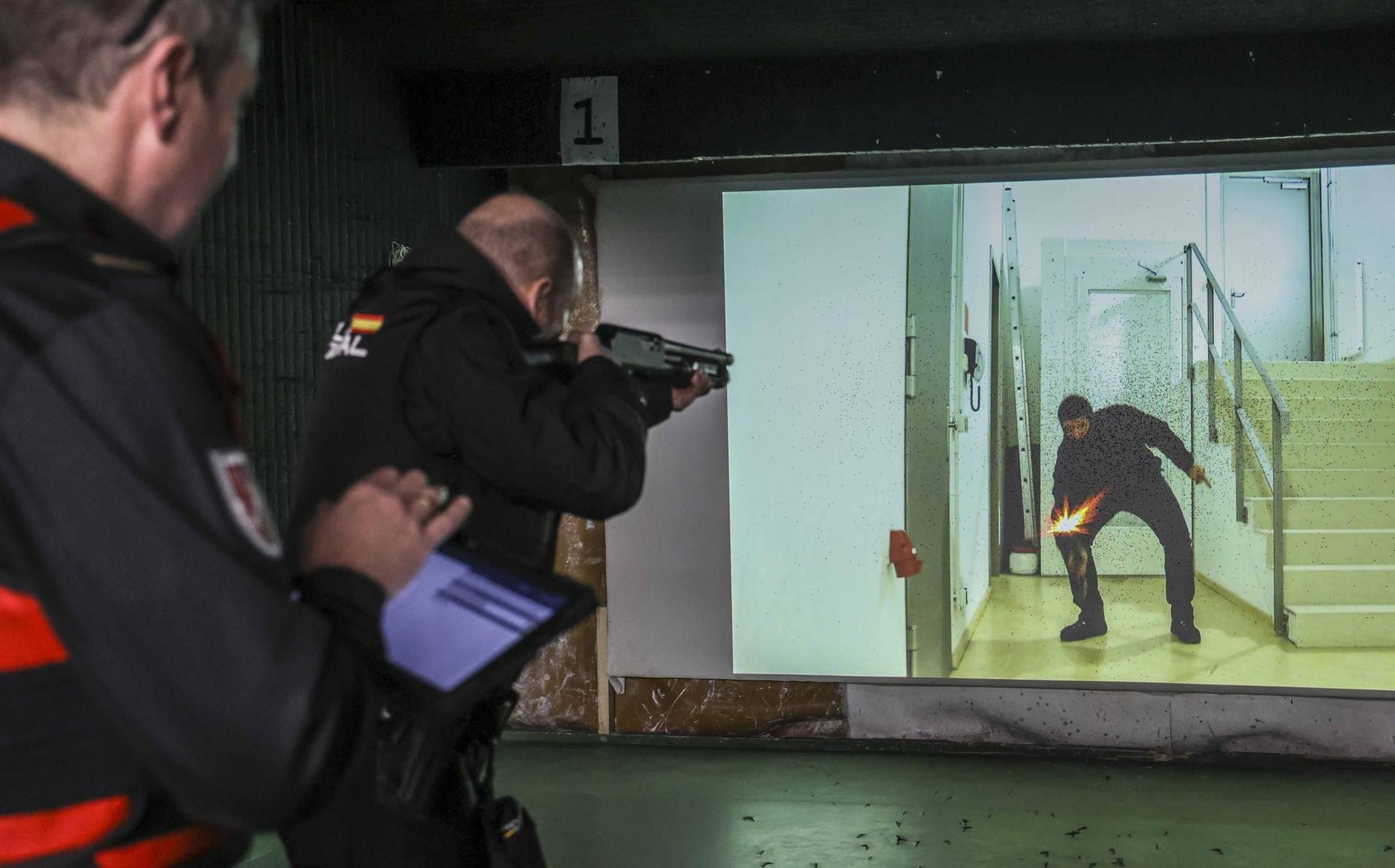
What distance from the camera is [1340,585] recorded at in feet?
13.3

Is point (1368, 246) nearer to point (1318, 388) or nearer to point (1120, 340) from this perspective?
point (1318, 388)

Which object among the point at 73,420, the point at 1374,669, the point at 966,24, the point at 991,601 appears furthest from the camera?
the point at 991,601

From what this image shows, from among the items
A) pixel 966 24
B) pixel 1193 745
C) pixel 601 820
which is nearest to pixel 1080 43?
pixel 966 24

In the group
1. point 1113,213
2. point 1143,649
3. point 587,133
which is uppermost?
point 587,133

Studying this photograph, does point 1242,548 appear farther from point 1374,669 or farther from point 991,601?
point 991,601

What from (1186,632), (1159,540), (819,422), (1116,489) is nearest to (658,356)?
(819,422)

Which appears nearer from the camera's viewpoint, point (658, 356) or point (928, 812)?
point (658, 356)

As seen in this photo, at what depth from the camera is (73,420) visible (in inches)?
22.8

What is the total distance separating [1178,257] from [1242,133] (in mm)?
578

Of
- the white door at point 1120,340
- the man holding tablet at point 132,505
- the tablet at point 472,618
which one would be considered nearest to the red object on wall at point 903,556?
the white door at point 1120,340

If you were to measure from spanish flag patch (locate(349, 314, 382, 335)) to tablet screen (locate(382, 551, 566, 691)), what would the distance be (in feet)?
2.38

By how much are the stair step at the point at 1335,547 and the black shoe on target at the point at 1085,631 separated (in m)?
0.64

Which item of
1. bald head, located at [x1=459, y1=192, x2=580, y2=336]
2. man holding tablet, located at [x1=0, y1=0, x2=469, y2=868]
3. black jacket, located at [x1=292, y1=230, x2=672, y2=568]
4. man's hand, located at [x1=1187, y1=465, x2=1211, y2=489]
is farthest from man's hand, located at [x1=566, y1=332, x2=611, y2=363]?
man's hand, located at [x1=1187, y1=465, x2=1211, y2=489]

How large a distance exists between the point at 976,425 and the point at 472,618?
3.59 meters
